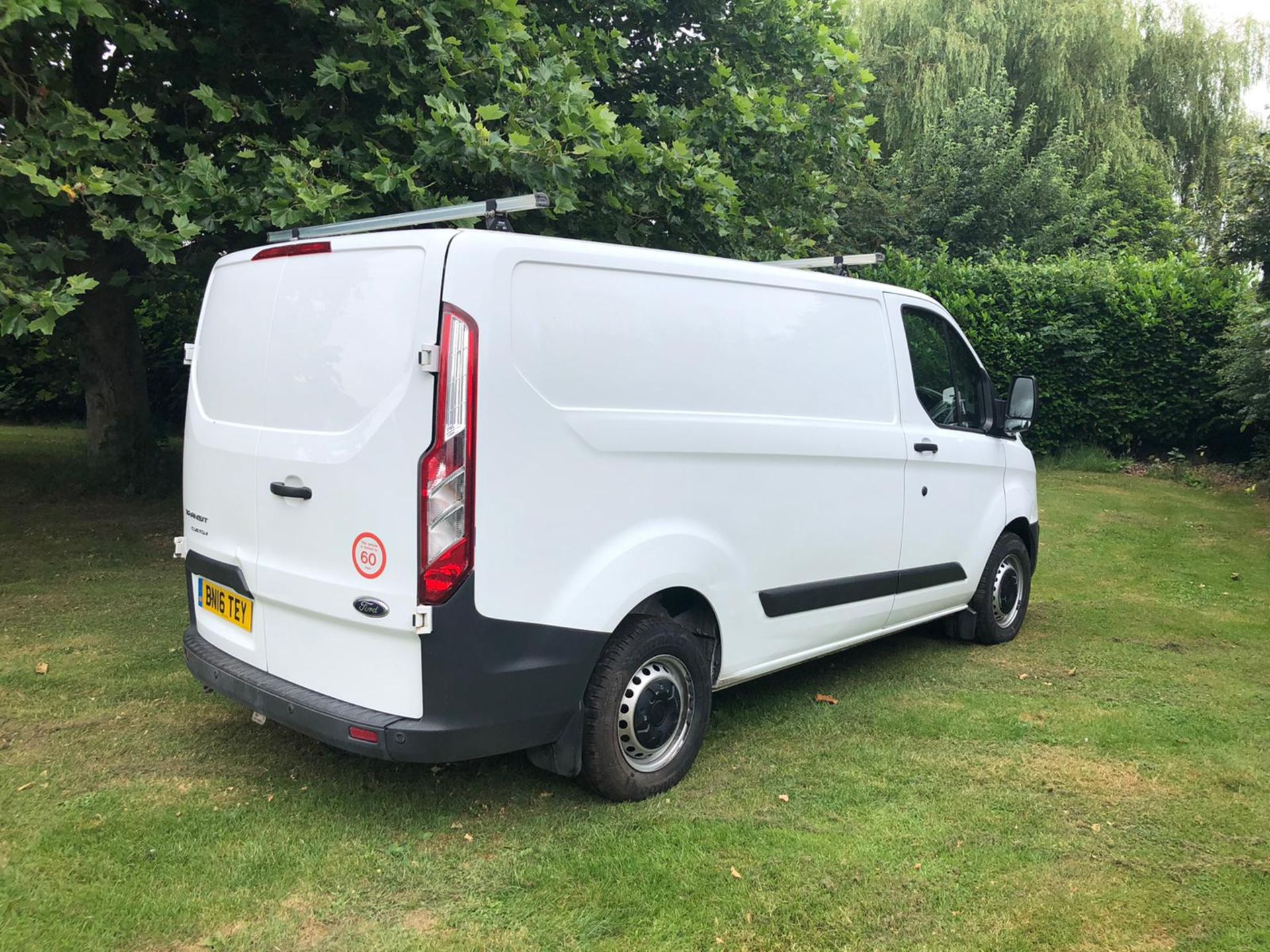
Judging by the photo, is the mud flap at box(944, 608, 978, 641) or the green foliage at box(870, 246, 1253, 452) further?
the green foliage at box(870, 246, 1253, 452)

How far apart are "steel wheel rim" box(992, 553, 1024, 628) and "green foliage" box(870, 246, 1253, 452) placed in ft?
26.9

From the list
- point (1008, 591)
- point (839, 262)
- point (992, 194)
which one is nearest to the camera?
point (839, 262)

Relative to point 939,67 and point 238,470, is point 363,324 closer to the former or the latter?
point 238,470

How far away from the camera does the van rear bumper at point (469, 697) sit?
2.98m

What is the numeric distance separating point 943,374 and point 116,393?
8.46m

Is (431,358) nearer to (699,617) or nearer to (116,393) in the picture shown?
(699,617)

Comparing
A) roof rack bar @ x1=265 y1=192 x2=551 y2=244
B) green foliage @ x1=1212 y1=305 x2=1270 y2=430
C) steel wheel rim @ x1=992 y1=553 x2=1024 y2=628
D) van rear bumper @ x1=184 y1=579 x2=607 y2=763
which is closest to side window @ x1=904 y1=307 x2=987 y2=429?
steel wheel rim @ x1=992 y1=553 x2=1024 y2=628

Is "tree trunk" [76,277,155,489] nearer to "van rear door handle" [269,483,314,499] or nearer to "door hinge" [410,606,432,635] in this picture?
"van rear door handle" [269,483,314,499]

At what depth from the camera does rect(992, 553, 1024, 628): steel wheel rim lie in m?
5.75

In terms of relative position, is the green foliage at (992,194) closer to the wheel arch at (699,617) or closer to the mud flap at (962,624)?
the mud flap at (962,624)

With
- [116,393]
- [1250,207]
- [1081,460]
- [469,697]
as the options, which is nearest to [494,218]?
[469,697]

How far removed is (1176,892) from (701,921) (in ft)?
5.12

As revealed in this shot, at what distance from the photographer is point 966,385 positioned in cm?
539

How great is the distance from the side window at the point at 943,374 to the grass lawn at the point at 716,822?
4.73ft
